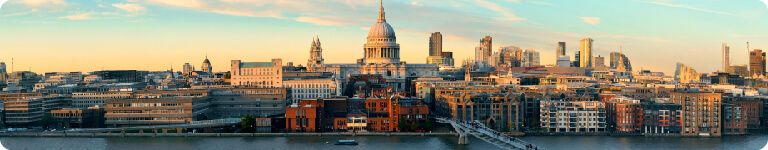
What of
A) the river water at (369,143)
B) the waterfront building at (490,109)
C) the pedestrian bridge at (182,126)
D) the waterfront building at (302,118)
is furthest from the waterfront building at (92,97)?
the waterfront building at (490,109)

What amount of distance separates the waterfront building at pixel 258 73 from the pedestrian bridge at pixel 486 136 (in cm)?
1700

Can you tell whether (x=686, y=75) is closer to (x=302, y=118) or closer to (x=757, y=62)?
(x=757, y=62)

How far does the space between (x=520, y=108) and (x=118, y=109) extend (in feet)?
43.9

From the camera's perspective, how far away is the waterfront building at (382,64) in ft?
214

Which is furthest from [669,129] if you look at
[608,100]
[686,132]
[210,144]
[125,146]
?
[125,146]

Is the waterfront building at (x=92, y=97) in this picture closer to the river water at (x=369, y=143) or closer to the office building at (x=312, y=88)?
the office building at (x=312, y=88)

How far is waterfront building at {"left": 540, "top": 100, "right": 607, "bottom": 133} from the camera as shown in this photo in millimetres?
39875

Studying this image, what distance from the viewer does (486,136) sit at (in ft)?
116

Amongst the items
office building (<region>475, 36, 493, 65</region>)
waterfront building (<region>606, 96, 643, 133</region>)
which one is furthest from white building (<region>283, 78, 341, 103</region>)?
office building (<region>475, 36, 493, 65</region>)

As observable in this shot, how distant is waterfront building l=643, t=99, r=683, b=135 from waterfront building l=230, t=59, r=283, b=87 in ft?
66.6

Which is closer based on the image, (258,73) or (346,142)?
(346,142)

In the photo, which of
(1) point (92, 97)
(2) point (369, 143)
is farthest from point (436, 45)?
(2) point (369, 143)

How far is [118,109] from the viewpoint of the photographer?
41250 mm

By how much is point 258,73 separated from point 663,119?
22.1 meters
